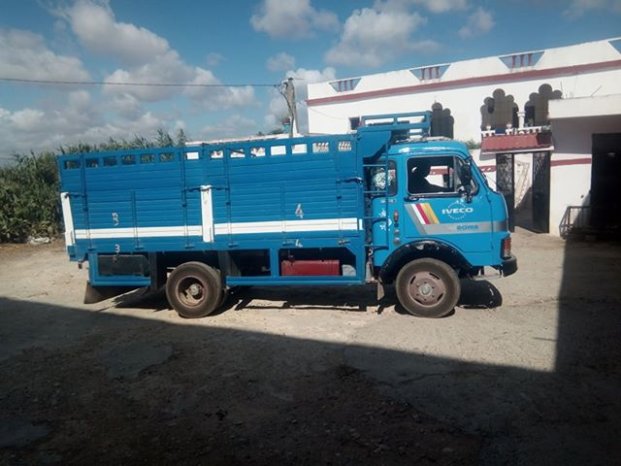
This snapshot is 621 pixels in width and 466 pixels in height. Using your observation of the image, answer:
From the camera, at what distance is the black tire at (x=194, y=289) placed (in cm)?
692

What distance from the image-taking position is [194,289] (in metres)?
7.12

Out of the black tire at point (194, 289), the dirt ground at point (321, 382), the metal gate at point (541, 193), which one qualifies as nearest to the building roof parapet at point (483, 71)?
the metal gate at point (541, 193)

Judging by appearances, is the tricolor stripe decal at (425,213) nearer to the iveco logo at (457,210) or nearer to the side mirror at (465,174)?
the iveco logo at (457,210)

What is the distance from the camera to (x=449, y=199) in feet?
20.7

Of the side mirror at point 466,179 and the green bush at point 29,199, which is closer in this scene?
the side mirror at point 466,179

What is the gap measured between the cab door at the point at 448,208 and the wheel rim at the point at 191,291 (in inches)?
129

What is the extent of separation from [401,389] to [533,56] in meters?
18.3

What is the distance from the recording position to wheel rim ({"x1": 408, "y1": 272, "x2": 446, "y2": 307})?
6.41 meters

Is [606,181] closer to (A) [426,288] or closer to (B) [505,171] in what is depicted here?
(B) [505,171]

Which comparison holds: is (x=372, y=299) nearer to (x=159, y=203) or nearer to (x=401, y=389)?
(x=401, y=389)

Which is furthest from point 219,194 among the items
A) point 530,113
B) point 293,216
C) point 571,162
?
point 530,113

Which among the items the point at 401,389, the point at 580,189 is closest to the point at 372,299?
the point at 401,389

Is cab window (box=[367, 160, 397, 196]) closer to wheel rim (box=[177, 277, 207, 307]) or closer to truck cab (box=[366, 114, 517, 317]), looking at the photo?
truck cab (box=[366, 114, 517, 317])

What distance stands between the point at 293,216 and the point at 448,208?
7.21 ft
